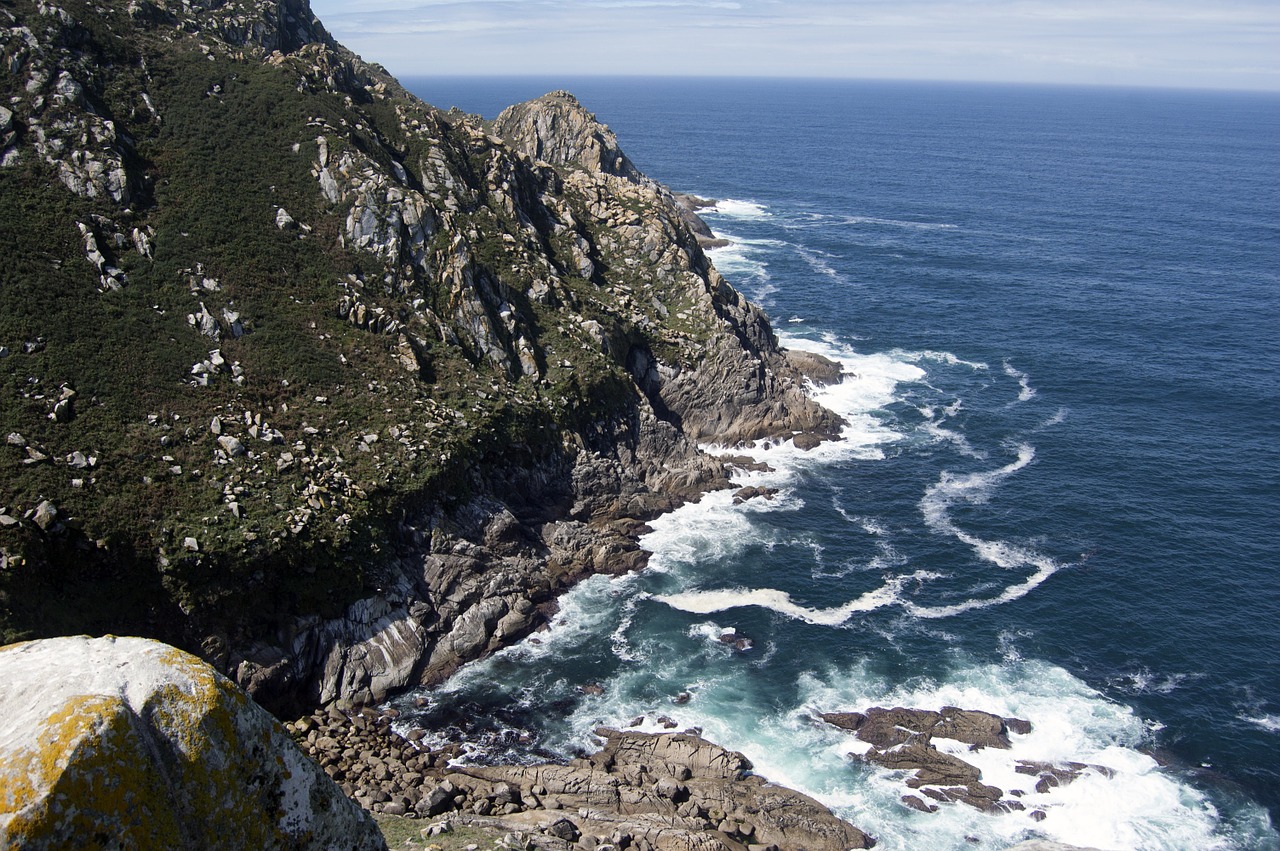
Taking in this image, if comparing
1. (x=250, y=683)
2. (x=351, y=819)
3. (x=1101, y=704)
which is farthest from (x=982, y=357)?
(x=351, y=819)

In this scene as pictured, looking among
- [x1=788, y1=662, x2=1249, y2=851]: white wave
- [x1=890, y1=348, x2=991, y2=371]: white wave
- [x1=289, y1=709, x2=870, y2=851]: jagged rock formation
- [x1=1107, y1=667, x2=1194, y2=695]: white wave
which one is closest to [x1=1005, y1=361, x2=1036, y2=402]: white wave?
[x1=890, y1=348, x2=991, y2=371]: white wave

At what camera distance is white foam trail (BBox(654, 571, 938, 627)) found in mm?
72312

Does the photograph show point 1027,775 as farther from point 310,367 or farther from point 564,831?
point 310,367

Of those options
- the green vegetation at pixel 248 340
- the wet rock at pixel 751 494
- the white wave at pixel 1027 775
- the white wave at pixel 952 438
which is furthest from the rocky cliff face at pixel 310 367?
the white wave at pixel 1027 775

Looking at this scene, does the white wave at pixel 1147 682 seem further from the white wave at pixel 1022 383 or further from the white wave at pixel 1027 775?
the white wave at pixel 1022 383

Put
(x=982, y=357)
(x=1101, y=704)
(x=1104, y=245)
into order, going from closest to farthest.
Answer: (x=1101, y=704) < (x=982, y=357) < (x=1104, y=245)

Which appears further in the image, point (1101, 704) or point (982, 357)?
point (982, 357)

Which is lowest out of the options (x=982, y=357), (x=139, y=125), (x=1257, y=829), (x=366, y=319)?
(x=1257, y=829)

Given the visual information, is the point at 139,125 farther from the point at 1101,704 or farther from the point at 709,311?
the point at 1101,704

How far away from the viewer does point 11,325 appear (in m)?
65.6

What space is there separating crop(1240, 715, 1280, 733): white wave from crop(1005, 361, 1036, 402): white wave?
58.1m

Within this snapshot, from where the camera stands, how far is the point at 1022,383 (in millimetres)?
120500

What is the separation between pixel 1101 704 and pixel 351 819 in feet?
197

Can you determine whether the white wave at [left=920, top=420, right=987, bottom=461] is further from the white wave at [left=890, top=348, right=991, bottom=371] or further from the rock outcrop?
the rock outcrop
